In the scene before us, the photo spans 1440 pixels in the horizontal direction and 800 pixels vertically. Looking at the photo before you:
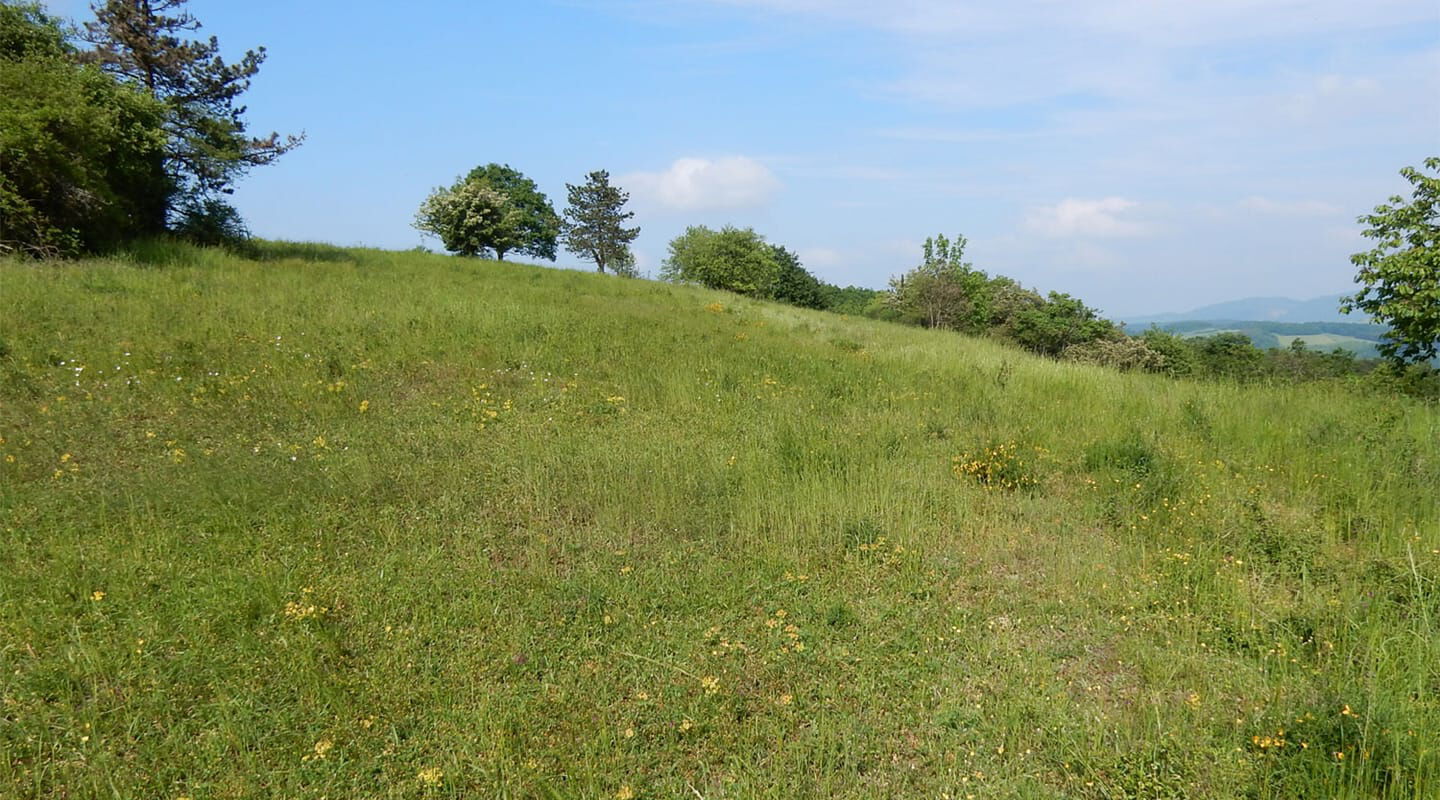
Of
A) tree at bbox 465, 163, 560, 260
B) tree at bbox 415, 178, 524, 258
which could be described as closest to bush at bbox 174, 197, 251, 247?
tree at bbox 415, 178, 524, 258

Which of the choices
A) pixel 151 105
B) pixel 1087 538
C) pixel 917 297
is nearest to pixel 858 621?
pixel 1087 538

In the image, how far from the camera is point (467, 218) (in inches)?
1183

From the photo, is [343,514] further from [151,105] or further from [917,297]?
[917,297]

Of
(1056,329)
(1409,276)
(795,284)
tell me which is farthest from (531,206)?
(1409,276)

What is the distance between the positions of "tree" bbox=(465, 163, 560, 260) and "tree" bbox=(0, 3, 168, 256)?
37993 millimetres

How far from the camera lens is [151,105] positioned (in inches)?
531

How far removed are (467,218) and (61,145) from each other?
19.7m

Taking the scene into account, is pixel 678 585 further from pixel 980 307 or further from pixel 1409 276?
pixel 980 307

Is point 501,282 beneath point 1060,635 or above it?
above

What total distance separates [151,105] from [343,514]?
14747 millimetres

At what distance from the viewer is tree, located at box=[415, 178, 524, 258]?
99.1 ft

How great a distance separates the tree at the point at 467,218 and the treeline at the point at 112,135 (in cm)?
1229

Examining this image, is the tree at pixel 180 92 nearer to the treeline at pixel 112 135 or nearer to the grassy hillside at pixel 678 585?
the treeline at pixel 112 135

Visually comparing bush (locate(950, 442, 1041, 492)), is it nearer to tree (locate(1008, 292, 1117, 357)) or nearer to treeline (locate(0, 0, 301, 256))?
treeline (locate(0, 0, 301, 256))
